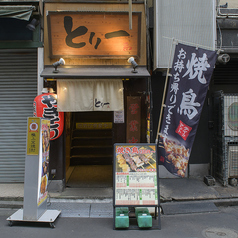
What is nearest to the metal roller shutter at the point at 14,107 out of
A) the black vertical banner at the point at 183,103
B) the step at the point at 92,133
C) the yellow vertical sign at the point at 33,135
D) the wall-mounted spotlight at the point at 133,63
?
the yellow vertical sign at the point at 33,135

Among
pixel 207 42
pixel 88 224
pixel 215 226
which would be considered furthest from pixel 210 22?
pixel 88 224

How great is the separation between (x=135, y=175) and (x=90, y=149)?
19.5 ft

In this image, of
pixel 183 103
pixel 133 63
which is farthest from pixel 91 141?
pixel 183 103

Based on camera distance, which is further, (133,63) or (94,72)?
(94,72)

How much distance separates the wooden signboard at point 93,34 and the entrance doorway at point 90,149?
4651 mm

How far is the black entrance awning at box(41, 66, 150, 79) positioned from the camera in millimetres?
6801

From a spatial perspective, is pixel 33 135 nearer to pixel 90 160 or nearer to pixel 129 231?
pixel 129 231

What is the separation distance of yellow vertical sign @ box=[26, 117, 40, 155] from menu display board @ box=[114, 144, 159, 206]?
1913 millimetres

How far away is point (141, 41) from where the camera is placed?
25.1 feet

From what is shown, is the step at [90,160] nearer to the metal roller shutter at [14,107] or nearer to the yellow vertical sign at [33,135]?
the metal roller shutter at [14,107]

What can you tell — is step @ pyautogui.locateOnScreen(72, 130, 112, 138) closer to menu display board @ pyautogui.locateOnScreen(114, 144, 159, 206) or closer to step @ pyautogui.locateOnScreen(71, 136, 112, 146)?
step @ pyautogui.locateOnScreen(71, 136, 112, 146)

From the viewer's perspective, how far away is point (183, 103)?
601 cm

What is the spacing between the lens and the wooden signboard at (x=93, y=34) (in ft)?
23.4

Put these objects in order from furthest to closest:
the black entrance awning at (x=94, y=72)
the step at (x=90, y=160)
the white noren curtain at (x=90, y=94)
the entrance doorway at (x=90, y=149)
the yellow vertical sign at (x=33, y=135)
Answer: the step at (x=90, y=160) → the entrance doorway at (x=90, y=149) → the white noren curtain at (x=90, y=94) → the black entrance awning at (x=94, y=72) → the yellow vertical sign at (x=33, y=135)
